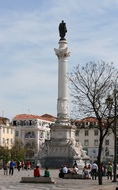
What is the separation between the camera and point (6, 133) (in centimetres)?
12181

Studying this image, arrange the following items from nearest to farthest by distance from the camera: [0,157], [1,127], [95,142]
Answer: [0,157]
[1,127]
[95,142]

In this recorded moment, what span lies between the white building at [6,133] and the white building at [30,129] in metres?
9.59

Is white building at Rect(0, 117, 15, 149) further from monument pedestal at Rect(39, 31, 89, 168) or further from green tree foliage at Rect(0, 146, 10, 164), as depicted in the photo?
monument pedestal at Rect(39, 31, 89, 168)

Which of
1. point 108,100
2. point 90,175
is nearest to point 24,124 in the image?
point 90,175

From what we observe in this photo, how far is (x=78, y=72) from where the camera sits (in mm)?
34531

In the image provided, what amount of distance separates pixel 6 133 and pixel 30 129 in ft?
54.2

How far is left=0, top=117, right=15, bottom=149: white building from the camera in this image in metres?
119

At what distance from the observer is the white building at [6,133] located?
119 meters

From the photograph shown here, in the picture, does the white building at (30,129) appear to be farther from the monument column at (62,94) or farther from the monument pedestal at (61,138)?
the monument pedestal at (61,138)

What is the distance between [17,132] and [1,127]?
21.6 meters

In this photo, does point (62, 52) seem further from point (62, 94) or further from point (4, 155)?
point (4, 155)

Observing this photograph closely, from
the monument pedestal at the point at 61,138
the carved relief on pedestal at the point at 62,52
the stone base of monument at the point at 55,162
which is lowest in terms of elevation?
the stone base of monument at the point at 55,162

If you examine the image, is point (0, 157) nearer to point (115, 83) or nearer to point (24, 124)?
point (24, 124)

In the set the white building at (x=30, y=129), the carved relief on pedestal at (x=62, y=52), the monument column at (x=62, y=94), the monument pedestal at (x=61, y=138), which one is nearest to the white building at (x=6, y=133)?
the white building at (x=30, y=129)
